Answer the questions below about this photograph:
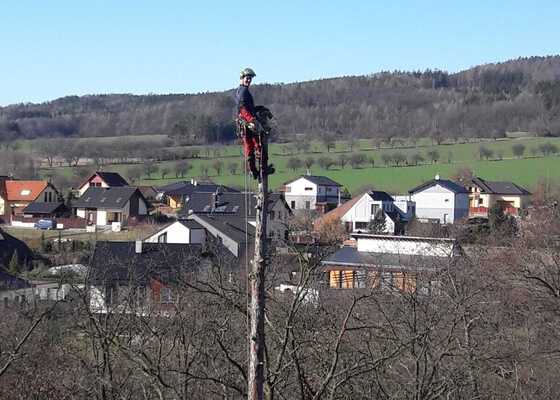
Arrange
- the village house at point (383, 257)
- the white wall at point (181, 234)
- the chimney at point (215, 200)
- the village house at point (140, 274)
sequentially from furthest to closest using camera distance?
the chimney at point (215, 200), the white wall at point (181, 234), the village house at point (383, 257), the village house at point (140, 274)

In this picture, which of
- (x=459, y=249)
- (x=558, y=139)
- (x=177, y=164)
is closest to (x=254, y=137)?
(x=459, y=249)

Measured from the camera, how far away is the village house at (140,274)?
549 inches

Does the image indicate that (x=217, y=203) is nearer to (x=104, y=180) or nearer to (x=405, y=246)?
(x=104, y=180)

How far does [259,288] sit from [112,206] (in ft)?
154

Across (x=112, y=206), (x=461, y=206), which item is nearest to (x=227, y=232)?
(x=112, y=206)

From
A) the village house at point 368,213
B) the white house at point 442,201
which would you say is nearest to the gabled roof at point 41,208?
the village house at point 368,213

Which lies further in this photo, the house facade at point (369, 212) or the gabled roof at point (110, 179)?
the gabled roof at point (110, 179)

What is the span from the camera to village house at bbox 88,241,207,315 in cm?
1394

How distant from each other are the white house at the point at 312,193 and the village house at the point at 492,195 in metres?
8.93

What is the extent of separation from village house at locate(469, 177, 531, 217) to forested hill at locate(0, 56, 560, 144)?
24.3m

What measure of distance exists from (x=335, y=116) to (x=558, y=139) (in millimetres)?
31410

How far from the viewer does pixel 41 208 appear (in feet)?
173

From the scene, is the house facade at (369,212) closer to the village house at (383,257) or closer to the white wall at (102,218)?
the white wall at (102,218)

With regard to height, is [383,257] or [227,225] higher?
[383,257]
